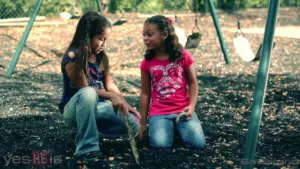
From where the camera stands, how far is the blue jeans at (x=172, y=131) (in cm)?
375

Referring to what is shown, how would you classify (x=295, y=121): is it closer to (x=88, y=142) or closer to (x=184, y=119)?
(x=184, y=119)

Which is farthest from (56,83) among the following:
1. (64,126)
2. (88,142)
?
(88,142)

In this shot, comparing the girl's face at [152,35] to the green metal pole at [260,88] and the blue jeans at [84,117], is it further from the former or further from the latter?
the green metal pole at [260,88]

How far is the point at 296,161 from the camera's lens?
3.41 m

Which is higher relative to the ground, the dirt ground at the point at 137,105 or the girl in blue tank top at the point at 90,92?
the girl in blue tank top at the point at 90,92

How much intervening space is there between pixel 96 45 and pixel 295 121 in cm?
212

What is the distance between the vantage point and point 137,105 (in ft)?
18.1

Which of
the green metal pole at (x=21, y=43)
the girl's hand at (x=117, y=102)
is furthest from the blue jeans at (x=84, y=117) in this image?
the green metal pole at (x=21, y=43)

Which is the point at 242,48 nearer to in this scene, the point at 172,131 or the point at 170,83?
the point at 170,83

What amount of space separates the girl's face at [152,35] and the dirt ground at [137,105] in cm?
76

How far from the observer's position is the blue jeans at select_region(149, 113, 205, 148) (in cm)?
375

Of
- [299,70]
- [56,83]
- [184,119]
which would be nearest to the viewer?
[184,119]

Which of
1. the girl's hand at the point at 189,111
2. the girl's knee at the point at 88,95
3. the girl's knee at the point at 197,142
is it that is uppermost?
the girl's knee at the point at 88,95

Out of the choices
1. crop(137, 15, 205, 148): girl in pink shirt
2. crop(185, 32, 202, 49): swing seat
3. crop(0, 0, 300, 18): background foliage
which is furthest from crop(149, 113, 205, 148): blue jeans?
crop(0, 0, 300, 18): background foliage
